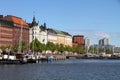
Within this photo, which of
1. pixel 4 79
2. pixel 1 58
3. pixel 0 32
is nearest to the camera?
pixel 4 79

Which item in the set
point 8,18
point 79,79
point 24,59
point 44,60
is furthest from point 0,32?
point 79,79

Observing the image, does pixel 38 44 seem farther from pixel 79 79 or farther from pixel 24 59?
pixel 79 79

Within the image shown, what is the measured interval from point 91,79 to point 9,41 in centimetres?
12445

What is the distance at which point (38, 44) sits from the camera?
643 feet

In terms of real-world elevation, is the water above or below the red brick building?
below

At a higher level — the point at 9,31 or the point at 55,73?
the point at 9,31

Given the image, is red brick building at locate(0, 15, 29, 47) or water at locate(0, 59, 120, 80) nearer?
water at locate(0, 59, 120, 80)

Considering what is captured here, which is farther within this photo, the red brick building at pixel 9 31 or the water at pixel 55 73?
the red brick building at pixel 9 31

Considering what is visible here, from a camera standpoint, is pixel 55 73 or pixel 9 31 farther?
pixel 9 31

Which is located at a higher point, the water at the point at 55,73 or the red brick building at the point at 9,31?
the red brick building at the point at 9,31

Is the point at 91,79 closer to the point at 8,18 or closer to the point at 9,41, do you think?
the point at 9,41

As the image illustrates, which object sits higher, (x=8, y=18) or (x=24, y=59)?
(x=8, y=18)

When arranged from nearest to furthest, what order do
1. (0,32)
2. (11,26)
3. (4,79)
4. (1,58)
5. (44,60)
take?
1. (4,79)
2. (1,58)
3. (44,60)
4. (0,32)
5. (11,26)

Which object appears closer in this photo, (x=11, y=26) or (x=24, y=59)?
(x=24, y=59)
